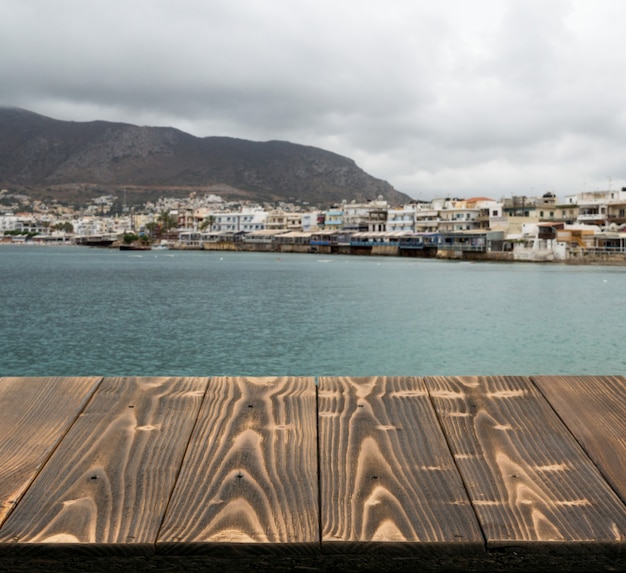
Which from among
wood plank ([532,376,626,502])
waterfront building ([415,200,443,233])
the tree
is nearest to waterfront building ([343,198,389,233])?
waterfront building ([415,200,443,233])

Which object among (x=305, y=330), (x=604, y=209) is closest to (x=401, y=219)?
(x=604, y=209)

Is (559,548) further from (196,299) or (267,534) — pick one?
(196,299)

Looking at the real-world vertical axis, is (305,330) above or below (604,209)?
below

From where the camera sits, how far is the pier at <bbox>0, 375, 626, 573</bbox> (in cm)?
132

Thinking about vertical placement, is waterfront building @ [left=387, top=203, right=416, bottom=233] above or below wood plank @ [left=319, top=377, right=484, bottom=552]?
above

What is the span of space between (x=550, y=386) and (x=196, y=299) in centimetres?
3640

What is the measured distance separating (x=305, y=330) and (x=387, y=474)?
2342cm

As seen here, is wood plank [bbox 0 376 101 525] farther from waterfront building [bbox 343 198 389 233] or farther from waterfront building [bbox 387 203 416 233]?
waterfront building [bbox 343 198 389 233]

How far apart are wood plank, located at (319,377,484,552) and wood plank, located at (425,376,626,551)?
0.05 metres

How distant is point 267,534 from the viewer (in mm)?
1327

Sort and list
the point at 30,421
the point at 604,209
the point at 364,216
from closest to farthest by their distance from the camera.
Result: the point at 30,421
the point at 604,209
the point at 364,216

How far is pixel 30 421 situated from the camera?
182cm

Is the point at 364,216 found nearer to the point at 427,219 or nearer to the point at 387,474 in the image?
the point at 427,219

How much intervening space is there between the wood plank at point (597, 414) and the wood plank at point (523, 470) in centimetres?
3
